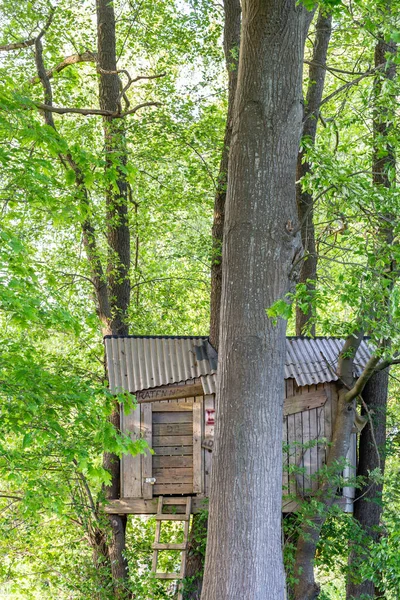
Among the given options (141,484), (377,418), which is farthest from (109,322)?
(377,418)

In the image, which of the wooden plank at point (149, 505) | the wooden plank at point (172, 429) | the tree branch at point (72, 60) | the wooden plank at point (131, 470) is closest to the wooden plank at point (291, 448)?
the wooden plank at point (149, 505)

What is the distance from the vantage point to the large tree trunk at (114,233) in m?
9.03

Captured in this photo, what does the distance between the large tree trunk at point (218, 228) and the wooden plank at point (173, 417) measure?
35.8 inches

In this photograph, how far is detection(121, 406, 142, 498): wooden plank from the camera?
862 centimetres

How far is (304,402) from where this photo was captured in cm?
881

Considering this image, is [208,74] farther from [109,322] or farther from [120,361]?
[120,361]

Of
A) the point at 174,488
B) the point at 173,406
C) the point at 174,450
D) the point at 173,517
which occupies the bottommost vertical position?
the point at 173,517

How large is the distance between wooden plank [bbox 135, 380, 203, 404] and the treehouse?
0.04ft

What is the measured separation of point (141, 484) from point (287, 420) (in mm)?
1893

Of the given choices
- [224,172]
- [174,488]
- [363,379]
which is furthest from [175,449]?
[224,172]

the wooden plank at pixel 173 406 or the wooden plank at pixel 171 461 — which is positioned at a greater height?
the wooden plank at pixel 173 406

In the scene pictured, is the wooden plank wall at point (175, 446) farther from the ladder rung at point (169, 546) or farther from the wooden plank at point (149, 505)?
the ladder rung at point (169, 546)

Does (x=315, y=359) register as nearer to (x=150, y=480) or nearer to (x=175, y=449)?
(x=175, y=449)

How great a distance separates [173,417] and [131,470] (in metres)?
0.80
